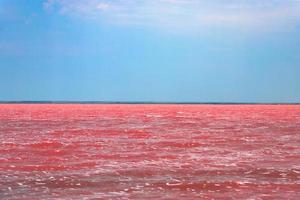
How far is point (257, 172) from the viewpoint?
790 inches

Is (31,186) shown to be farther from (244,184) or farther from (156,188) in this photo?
(244,184)

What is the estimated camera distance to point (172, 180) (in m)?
18.2

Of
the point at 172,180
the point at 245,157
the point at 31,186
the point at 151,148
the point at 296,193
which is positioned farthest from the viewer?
the point at 151,148

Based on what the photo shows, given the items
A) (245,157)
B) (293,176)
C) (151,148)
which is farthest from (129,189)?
(151,148)

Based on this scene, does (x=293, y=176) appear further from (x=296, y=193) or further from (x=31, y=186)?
(x=31, y=186)

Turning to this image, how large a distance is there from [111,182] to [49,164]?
542cm

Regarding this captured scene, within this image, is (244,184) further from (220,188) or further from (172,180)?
(172,180)

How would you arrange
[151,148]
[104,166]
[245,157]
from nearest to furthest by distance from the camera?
[104,166] < [245,157] < [151,148]

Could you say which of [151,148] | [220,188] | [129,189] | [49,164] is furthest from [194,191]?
[151,148]

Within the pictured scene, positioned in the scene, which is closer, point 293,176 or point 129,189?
point 129,189

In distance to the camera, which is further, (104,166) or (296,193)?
(104,166)

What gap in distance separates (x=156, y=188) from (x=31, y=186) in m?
3.76

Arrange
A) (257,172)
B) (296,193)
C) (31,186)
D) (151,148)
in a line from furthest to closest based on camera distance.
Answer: (151,148) < (257,172) < (31,186) < (296,193)

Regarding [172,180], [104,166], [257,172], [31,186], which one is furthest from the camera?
[104,166]
